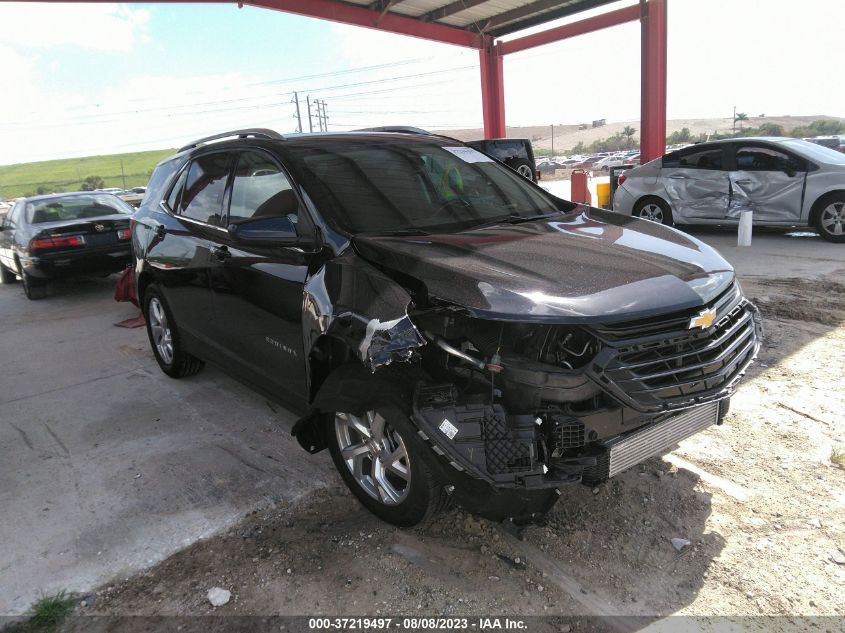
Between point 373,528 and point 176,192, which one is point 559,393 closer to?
point 373,528

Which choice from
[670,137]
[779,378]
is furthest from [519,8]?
[670,137]

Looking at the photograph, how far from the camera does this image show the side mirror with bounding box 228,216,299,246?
314cm

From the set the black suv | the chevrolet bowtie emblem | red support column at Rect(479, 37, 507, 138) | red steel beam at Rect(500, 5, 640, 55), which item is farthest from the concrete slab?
red support column at Rect(479, 37, 507, 138)

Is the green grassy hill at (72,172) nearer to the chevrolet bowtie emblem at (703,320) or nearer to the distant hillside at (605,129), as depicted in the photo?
the distant hillside at (605,129)

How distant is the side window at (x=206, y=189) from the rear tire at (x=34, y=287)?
620 cm

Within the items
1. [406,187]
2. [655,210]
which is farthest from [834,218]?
[406,187]

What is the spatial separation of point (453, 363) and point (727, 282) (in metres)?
1.38

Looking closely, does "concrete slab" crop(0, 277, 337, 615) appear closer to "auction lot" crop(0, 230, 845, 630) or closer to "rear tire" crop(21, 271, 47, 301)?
"auction lot" crop(0, 230, 845, 630)

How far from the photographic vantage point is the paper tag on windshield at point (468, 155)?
4172mm

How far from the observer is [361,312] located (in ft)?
8.77

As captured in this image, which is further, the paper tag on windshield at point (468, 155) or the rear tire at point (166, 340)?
the rear tire at point (166, 340)

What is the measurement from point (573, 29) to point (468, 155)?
1281 centimetres

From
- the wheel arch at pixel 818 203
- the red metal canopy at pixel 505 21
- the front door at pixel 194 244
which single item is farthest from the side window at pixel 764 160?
the front door at pixel 194 244

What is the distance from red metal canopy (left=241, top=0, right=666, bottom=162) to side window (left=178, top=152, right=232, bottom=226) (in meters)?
8.89
